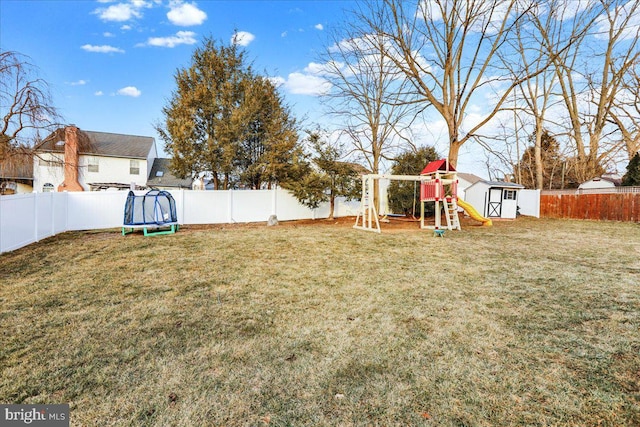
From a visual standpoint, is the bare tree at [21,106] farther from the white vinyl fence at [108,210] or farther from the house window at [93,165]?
the house window at [93,165]

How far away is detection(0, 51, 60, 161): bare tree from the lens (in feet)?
30.9

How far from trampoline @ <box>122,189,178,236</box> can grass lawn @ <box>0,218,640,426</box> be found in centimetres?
280

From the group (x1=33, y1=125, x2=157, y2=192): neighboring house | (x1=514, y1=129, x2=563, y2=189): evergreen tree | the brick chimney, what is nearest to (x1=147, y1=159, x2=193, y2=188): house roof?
(x1=33, y1=125, x2=157, y2=192): neighboring house

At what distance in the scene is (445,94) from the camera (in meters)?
13.6

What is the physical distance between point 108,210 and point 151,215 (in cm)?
145

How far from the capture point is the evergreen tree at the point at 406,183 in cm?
1570

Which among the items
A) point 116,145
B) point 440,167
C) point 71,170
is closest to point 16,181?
point 71,170

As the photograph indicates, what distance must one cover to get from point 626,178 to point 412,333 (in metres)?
23.5

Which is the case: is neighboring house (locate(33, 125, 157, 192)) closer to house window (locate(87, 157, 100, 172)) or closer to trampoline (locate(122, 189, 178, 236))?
house window (locate(87, 157, 100, 172))

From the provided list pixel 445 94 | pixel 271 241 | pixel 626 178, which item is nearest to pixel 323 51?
pixel 445 94

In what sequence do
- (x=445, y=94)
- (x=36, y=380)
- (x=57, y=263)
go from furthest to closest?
(x=445, y=94) < (x=57, y=263) < (x=36, y=380)

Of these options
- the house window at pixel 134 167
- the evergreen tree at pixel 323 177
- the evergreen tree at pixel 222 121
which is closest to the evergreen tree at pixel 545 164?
the evergreen tree at pixel 323 177

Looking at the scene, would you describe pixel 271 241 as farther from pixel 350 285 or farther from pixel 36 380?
pixel 36 380

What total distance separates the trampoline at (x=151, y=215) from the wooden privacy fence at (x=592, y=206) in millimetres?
20280
